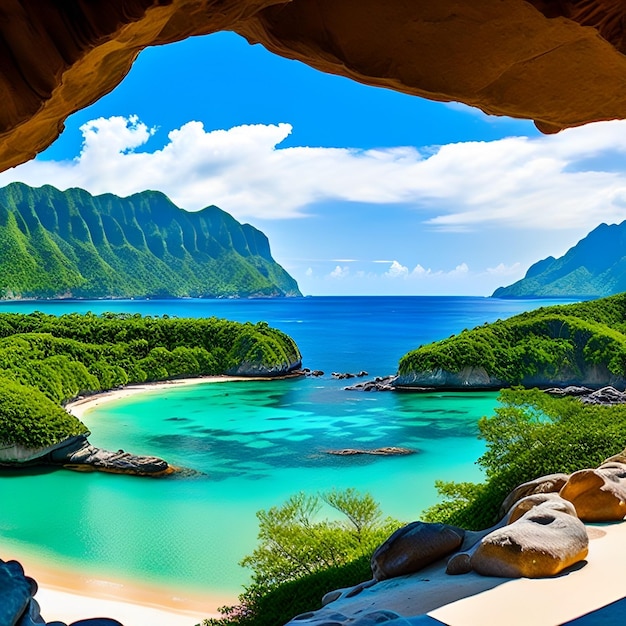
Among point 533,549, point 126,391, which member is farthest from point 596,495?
point 126,391

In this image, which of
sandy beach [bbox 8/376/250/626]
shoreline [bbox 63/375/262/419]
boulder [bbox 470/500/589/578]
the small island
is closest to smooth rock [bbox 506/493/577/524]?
boulder [bbox 470/500/589/578]

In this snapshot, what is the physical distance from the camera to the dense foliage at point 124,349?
3134cm

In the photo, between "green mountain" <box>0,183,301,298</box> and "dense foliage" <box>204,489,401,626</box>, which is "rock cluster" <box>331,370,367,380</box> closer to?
"dense foliage" <box>204,489,401,626</box>

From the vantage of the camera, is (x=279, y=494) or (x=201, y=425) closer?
(x=279, y=494)

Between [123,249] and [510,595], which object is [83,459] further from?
[123,249]

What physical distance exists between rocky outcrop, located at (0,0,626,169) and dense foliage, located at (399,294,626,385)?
32538mm

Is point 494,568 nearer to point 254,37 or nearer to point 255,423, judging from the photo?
point 254,37

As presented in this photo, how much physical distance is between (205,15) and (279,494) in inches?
650

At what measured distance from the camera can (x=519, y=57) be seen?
3836mm

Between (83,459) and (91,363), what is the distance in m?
16.4

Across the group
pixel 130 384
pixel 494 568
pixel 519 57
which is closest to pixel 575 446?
pixel 494 568

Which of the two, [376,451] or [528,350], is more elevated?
[528,350]

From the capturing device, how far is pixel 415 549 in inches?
276

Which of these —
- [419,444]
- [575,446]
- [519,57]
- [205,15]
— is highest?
[205,15]
